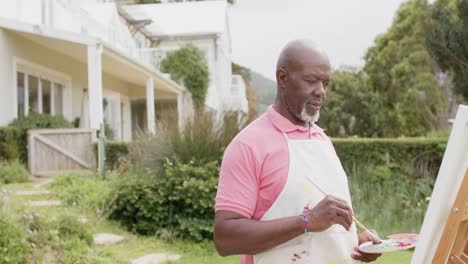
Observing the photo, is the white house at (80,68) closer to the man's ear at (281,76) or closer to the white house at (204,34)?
the white house at (204,34)

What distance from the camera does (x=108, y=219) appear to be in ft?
23.6

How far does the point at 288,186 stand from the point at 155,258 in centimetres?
431

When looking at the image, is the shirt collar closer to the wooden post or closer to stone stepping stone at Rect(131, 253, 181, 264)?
stone stepping stone at Rect(131, 253, 181, 264)

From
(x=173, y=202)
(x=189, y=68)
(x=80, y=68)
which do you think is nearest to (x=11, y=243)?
(x=173, y=202)

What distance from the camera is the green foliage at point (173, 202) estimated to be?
22.4ft

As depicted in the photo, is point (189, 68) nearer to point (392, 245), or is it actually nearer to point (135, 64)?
point (135, 64)

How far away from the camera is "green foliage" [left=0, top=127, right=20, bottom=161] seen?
10.3m

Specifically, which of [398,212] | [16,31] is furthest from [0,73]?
[398,212]

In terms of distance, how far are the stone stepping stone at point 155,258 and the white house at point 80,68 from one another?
2.35 m

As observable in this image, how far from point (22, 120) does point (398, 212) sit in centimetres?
762

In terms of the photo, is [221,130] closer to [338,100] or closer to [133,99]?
[133,99]

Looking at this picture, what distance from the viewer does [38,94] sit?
41.4 ft

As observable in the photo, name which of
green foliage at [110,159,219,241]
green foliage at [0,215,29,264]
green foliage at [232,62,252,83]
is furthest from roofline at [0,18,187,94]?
green foliage at [232,62,252,83]

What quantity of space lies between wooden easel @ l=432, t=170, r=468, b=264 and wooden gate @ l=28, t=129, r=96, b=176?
10.0 metres
